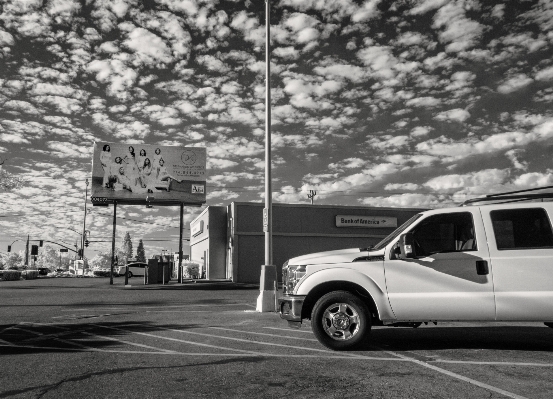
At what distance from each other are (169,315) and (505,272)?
7943 millimetres

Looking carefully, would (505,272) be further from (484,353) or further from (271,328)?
(271,328)

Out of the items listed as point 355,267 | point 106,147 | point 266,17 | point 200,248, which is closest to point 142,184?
point 106,147

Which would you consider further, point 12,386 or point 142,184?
point 142,184

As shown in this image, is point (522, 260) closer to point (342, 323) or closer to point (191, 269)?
point (342, 323)

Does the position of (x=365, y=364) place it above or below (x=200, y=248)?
below

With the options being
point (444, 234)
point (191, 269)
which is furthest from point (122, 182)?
point (444, 234)

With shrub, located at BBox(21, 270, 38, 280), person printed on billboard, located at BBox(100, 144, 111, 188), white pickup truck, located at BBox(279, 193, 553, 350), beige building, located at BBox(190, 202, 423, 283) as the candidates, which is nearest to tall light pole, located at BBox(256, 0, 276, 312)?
white pickup truck, located at BBox(279, 193, 553, 350)

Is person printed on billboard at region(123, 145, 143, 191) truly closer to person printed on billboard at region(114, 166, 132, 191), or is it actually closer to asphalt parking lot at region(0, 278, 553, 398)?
person printed on billboard at region(114, 166, 132, 191)

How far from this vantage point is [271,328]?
8.85 meters

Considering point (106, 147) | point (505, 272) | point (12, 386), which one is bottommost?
point (12, 386)

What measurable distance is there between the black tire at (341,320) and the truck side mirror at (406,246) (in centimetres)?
88

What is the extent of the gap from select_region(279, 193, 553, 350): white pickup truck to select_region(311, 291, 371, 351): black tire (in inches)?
0.5

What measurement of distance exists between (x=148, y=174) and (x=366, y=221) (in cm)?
1590

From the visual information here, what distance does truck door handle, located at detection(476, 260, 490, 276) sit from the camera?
6426mm
